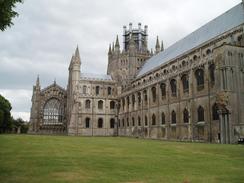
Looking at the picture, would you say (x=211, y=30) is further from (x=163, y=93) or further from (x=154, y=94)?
(x=154, y=94)

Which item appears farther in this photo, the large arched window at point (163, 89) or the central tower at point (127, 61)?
the central tower at point (127, 61)

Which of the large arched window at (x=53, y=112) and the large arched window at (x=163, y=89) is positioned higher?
the large arched window at (x=163, y=89)

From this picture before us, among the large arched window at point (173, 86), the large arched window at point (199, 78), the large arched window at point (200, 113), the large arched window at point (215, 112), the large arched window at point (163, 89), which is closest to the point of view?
the large arched window at point (215, 112)

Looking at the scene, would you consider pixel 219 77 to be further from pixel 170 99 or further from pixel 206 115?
pixel 170 99

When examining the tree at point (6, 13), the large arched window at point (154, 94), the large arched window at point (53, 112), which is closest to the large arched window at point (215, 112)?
the large arched window at point (154, 94)

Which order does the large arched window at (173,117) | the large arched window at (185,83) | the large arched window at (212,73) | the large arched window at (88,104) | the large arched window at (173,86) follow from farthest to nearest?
the large arched window at (88,104) < the large arched window at (173,86) < the large arched window at (173,117) < the large arched window at (185,83) < the large arched window at (212,73)

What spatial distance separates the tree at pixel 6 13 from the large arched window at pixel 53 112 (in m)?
70.5

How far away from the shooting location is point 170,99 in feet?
159

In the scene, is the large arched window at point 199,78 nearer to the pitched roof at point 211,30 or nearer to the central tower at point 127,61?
the pitched roof at point 211,30

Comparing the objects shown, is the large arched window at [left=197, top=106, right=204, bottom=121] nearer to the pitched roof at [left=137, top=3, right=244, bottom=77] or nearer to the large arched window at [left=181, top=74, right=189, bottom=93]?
the large arched window at [left=181, top=74, right=189, bottom=93]

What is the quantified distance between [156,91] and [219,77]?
19.0m

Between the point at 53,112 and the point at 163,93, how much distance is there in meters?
42.5

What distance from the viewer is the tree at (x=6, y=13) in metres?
13.1

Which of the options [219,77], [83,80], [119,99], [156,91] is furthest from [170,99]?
[83,80]
